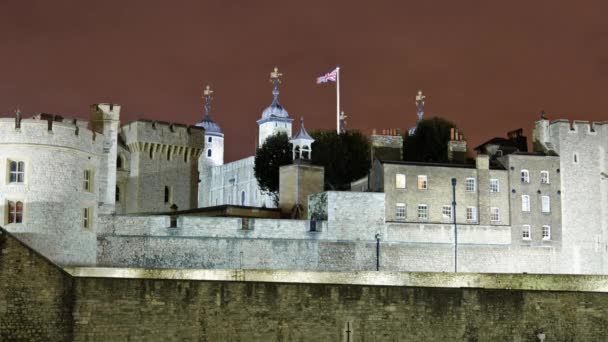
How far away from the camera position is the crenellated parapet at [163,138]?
71625 mm

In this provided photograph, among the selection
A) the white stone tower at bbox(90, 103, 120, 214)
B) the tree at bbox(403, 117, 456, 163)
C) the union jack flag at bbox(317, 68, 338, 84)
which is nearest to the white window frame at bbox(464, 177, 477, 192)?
the tree at bbox(403, 117, 456, 163)

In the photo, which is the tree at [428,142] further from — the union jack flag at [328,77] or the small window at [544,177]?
the small window at [544,177]

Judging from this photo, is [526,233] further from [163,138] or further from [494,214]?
[163,138]

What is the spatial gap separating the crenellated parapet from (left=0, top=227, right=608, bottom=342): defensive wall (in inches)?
1410

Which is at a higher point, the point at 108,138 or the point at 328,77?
the point at 328,77

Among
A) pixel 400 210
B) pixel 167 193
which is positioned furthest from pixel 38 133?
pixel 167 193

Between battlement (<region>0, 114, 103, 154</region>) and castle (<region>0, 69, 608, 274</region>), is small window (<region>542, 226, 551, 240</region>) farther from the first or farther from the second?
battlement (<region>0, 114, 103, 154</region>)

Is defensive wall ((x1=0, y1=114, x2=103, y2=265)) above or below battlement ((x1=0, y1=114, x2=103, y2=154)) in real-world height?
below

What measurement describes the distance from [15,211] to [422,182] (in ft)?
90.1

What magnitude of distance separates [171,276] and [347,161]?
4350 centimetres

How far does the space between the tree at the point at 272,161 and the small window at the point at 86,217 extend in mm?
44707

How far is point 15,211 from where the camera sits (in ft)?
119

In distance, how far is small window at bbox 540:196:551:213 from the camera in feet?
198

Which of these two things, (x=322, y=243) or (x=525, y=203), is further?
(x=525, y=203)
